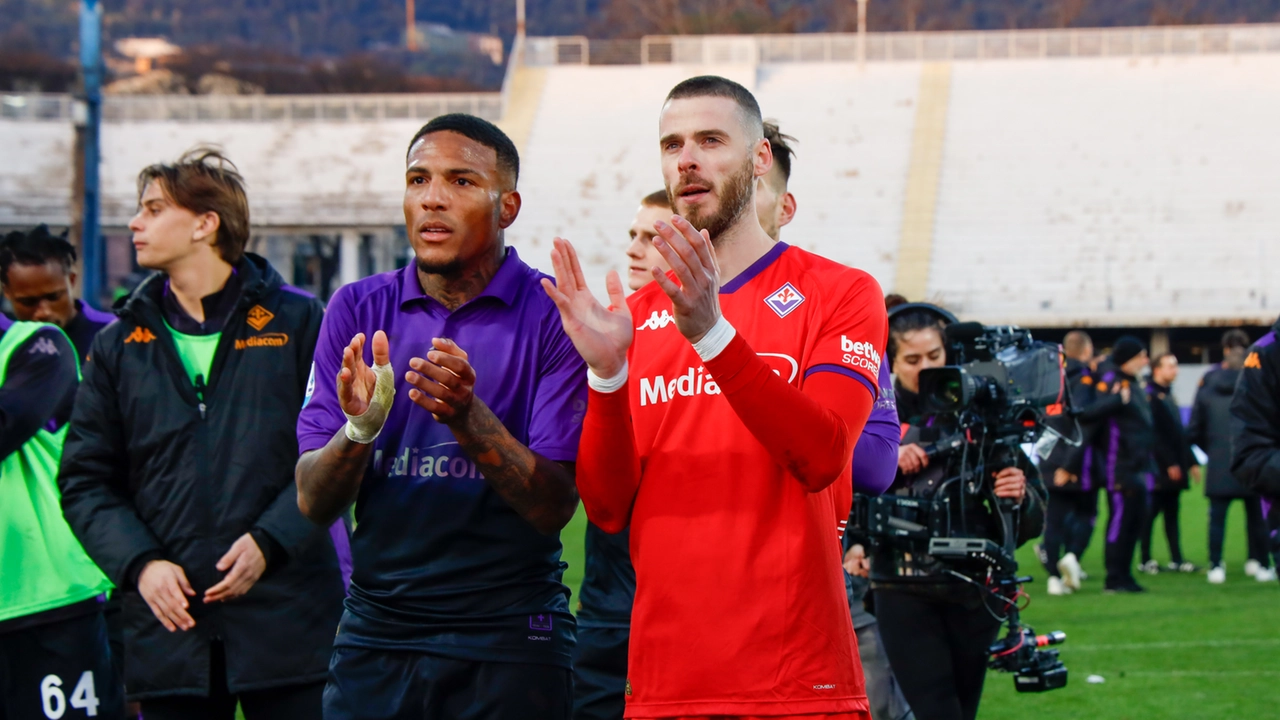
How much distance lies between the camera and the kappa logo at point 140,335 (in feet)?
14.8

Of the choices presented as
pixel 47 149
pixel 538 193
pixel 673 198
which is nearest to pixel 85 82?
pixel 673 198

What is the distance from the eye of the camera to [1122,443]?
42.6 feet

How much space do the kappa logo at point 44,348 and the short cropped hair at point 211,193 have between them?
618 mm

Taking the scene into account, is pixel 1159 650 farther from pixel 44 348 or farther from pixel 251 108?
pixel 251 108

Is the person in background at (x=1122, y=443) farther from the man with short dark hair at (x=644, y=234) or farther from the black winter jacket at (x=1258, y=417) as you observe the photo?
the man with short dark hair at (x=644, y=234)

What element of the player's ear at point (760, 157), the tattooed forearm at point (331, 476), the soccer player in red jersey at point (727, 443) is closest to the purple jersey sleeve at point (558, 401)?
the soccer player in red jersey at point (727, 443)

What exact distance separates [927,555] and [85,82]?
546 inches

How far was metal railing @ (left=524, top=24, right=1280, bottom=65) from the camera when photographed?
41.2 m

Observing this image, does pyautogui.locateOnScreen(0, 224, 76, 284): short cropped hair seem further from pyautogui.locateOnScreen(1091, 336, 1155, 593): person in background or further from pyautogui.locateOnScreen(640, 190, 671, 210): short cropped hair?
pyautogui.locateOnScreen(1091, 336, 1155, 593): person in background

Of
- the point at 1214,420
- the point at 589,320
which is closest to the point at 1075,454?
the point at 1214,420

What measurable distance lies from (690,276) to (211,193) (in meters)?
2.40

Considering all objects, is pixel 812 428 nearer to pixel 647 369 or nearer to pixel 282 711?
pixel 647 369

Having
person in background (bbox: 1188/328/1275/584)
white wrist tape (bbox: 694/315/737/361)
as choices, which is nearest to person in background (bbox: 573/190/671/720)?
white wrist tape (bbox: 694/315/737/361)

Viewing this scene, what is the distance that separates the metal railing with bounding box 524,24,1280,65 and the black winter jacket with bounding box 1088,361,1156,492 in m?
30.3
